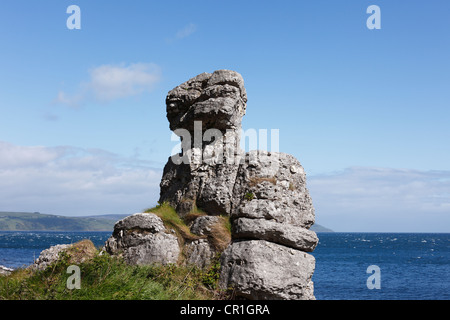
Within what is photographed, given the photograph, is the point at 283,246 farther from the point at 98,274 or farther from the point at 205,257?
the point at 98,274

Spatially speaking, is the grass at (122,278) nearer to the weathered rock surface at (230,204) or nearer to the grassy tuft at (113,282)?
the grassy tuft at (113,282)

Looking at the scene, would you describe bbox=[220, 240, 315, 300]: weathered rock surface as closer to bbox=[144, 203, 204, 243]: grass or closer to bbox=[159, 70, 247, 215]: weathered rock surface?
bbox=[144, 203, 204, 243]: grass

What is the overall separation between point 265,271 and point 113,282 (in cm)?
A: 437

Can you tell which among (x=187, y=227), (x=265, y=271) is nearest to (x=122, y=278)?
(x=187, y=227)

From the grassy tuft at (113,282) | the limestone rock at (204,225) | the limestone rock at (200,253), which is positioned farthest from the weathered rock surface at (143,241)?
the limestone rock at (204,225)

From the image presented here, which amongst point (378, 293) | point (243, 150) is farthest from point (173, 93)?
point (378, 293)

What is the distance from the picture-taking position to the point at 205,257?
13969 mm

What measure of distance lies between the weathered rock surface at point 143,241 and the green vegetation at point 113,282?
552mm

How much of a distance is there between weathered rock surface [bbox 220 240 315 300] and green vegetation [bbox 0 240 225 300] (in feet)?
2.02

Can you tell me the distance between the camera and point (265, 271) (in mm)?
12766

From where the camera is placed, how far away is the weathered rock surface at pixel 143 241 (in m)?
14.0

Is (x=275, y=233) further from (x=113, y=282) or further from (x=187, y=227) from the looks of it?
(x=113, y=282)

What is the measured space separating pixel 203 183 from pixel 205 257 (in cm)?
271
